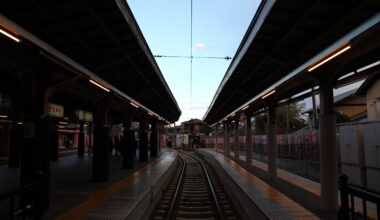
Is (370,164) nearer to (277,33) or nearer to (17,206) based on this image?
(277,33)

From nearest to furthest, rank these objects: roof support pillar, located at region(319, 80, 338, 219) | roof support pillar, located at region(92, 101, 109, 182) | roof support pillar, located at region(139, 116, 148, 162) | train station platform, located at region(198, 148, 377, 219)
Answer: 1. train station platform, located at region(198, 148, 377, 219)
2. roof support pillar, located at region(319, 80, 338, 219)
3. roof support pillar, located at region(92, 101, 109, 182)
4. roof support pillar, located at region(139, 116, 148, 162)

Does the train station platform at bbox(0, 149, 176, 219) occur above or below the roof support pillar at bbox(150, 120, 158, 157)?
below

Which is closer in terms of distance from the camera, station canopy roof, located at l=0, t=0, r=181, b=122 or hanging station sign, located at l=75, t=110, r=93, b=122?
station canopy roof, located at l=0, t=0, r=181, b=122

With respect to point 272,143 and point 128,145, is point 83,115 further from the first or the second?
point 272,143


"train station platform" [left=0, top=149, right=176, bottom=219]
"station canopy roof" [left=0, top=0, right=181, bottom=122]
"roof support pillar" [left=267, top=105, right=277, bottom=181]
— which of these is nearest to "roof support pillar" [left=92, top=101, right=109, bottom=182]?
"train station platform" [left=0, top=149, right=176, bottom=219]

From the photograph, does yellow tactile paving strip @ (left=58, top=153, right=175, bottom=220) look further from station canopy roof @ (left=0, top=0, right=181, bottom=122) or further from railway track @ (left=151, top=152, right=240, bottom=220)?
station canopy roof @ (left=0, top=0, right=181, bottom=122)

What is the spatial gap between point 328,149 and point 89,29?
5.84 meters

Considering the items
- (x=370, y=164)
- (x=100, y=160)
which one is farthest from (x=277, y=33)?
(x=100, y=160)

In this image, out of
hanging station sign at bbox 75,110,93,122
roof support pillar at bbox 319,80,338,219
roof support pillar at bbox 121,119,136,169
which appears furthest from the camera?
roof support pillar at bbox 121,119,136,169

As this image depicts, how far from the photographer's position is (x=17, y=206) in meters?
8.07

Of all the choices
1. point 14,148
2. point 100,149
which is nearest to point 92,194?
point 100,149

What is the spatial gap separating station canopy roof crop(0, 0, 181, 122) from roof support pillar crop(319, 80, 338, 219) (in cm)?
445

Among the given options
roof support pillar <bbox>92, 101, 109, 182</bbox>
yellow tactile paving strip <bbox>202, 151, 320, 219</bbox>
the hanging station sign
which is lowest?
yellow tactile paving strip <bbox>202, 151, 320, 219</bbox>

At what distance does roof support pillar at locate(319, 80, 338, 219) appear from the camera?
792cm
